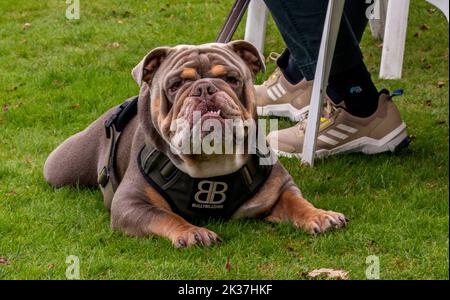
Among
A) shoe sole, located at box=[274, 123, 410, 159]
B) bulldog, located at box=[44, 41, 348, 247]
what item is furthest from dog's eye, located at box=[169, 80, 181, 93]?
shoe sole, located at box=[274, 123, 410, 159]

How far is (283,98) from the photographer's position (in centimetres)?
595

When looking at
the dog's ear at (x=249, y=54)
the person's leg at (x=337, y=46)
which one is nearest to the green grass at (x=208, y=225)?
the person's leg at (x=337, y=46)

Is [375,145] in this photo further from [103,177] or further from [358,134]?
[103,177]

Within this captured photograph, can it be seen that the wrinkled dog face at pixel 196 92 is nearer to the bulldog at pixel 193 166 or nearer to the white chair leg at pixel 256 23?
the bulldog at pixel 193 166

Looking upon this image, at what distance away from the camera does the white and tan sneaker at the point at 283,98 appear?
5855mm

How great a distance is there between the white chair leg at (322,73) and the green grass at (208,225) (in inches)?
5.2

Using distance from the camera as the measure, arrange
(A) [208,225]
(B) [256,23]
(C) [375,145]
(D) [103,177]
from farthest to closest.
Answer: (B) [256,23] < (C) [375,145] < (D) [103,177] < (A) [208,225]

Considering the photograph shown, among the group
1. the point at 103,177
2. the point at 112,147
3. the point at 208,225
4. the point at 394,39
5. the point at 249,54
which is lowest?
the point at 208,225

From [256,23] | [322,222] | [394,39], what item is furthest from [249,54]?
[256,23]

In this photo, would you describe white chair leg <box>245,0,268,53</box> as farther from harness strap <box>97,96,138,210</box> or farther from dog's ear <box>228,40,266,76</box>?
dog's ear <box>228,40,266,76</box>

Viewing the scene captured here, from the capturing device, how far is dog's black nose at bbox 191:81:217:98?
379 centimetres

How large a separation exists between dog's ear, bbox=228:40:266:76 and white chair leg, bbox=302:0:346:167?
0.63 metres

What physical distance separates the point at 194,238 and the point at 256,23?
3724 mm
